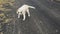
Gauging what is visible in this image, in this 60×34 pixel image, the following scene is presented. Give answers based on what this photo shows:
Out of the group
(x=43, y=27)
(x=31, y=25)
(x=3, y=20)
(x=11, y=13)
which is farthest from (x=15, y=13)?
(x=43, y=27)

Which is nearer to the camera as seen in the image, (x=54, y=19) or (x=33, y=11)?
(x=54, y=19)

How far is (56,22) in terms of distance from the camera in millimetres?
1382

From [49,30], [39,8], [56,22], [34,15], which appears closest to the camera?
[49,30]

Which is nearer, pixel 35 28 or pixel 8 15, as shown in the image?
pixel 35 28

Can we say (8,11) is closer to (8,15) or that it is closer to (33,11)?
(8,15)

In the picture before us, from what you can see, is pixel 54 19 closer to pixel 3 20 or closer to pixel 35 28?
pixel 35 28

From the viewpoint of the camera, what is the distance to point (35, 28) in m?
1.32

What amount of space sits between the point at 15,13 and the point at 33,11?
0.20 meters

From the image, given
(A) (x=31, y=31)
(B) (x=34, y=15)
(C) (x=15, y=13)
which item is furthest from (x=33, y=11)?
(A) (x=31, y=31)

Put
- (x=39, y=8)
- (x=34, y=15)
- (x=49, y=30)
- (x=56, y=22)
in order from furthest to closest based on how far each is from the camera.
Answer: (x=39, y=8)
(x=34, y=15)
(x=56, y=22)
(x=49, y=30)

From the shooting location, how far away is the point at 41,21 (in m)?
1.40

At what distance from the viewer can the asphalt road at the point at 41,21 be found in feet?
4.24

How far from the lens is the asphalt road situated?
1292 mm

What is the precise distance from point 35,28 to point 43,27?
8 cm
